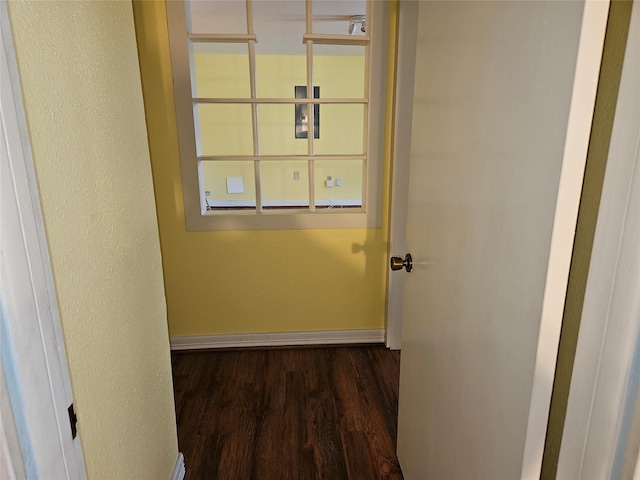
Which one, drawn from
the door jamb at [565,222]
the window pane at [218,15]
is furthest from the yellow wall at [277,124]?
the door jamb at [565,222]

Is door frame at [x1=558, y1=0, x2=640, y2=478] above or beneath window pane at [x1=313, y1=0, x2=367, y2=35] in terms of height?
beneath

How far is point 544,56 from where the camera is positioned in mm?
599

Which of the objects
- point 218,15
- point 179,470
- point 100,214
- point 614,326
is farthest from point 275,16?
point 614,326

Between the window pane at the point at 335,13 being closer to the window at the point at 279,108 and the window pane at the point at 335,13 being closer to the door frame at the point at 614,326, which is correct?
the window at the point at 279,108

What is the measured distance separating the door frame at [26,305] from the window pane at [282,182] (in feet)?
14.0

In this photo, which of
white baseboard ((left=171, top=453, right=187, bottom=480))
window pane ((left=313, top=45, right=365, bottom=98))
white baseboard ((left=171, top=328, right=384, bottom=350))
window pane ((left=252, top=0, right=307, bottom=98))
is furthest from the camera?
window pane ((left=313, top=45, right=365, bottom=98))

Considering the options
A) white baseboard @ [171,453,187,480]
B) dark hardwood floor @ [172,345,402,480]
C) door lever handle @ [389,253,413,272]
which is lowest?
dark hardwood floor @ [172,345,402,480]

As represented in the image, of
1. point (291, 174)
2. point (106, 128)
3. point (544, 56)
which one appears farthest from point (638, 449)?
point (291, 174)

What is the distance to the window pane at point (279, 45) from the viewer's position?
2.57 metres

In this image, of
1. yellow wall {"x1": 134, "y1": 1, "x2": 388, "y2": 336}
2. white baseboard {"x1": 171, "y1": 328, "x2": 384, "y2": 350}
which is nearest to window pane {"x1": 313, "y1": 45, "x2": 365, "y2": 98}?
yellow wall {"x1": 134, "y1": 1, "x2": 388, "y2": 336}

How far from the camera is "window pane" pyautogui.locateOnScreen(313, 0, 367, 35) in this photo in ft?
8.09

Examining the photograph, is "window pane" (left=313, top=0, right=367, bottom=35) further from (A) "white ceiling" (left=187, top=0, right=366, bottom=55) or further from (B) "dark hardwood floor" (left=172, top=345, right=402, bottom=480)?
(B) "dark hardwood floor" (left=172, top=345, right=402, bottom=480)

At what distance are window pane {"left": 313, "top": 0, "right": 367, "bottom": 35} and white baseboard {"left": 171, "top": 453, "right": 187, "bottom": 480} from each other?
2.43 meters

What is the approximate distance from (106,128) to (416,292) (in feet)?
3.10
